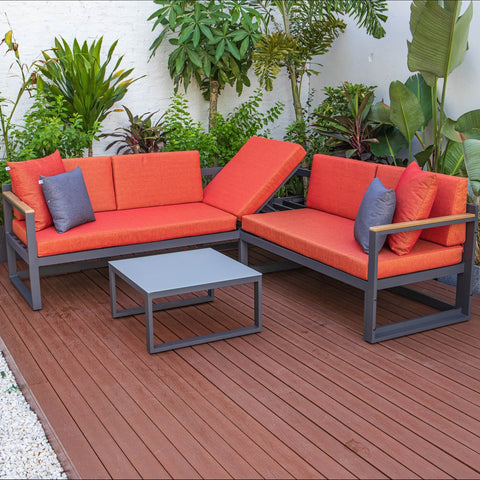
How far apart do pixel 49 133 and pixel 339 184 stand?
7.89 feet

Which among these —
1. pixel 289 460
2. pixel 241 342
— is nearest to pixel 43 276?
pixel 241 342

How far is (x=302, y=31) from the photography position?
20.6ft

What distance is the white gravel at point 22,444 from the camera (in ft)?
8.66

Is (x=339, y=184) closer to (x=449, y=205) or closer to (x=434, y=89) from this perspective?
(x=434, y=89)

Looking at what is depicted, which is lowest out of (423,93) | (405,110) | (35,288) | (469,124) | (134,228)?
(35,288)

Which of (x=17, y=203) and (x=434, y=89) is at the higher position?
(x=434, y=89)

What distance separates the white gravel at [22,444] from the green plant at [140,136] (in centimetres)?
328

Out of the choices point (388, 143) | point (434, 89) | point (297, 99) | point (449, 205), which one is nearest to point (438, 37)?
point (434, 89)

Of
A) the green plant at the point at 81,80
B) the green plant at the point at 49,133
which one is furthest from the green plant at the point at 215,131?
the green plant at the point at 49,133

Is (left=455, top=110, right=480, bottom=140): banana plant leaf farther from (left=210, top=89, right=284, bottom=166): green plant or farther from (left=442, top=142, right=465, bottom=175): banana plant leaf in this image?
(left=210, top=89, right=284, bottom=166): green plant

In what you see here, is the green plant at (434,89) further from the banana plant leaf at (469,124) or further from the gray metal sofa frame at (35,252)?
the gray metal sofa frame at (35,252)

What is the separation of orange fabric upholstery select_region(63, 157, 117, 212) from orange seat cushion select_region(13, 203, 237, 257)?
11 cm

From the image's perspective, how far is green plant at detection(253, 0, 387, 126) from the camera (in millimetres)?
5805

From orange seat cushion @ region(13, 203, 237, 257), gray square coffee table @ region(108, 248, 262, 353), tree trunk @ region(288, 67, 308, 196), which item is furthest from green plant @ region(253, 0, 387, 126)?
gray square coffee table @ region(108, 248, 262, 353)
